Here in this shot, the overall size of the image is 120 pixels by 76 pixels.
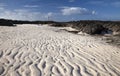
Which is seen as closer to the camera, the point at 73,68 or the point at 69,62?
the point at 73,68

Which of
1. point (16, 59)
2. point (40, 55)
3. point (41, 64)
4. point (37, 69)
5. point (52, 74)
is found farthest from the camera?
point (40, 55)

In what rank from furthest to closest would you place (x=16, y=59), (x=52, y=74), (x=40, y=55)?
1. (x=40, y=55)
2. (x=16, y=59)
3. (x=52, y=74)

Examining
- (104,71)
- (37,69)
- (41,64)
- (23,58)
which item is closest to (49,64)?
(41,64)

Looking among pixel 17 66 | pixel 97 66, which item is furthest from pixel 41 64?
pixel 97 66

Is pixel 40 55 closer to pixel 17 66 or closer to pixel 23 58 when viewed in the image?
pixel 23 58

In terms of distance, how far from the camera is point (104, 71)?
5715mm

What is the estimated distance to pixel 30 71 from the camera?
5.43 m

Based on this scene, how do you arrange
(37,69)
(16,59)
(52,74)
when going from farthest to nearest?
(16,59), (37,69), (52,74)

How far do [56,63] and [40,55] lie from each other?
48.9 inches

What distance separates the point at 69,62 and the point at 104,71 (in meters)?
1.24

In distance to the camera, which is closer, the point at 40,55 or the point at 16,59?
the point at 16,59

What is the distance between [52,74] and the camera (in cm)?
523

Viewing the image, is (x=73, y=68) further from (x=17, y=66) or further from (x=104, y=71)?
(x=17, y=66)

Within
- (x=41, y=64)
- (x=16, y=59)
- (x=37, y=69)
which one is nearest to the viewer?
(x=37, y=69)
